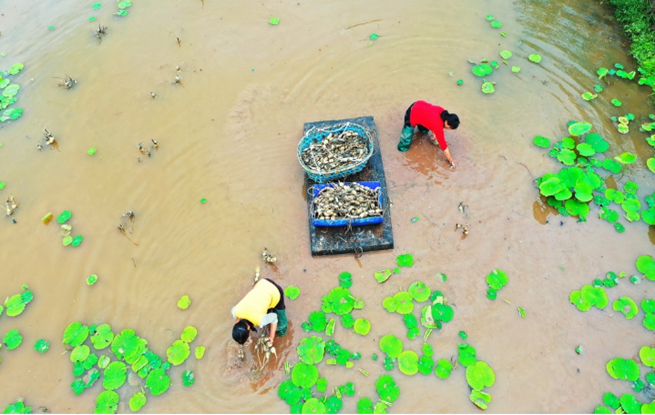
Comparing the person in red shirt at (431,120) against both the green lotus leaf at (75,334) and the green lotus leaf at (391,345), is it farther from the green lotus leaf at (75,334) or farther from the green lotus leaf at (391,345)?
the green lotus leaf at (75,334)

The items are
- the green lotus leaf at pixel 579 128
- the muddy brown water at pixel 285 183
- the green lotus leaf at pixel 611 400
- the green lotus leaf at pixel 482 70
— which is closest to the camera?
the green lotus leaf at pixel 611 400

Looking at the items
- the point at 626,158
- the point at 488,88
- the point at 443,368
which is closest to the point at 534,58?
the point at 488,88

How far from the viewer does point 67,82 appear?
322 inches

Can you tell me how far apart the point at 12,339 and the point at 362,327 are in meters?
4.72

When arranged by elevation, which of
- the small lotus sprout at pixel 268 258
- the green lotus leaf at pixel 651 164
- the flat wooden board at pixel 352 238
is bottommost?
the small lotus sprout at pixel 268 258

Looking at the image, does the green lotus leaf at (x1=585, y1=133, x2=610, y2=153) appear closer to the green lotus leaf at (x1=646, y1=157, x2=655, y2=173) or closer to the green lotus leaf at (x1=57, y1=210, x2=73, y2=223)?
the green lotus leaf at (x1=646, y1=157, x2=655, y2=173)

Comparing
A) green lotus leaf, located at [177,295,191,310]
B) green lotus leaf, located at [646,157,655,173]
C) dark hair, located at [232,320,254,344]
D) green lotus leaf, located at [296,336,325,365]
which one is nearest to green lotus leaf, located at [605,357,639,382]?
green lotus leaf, located at [646,157,655,173]

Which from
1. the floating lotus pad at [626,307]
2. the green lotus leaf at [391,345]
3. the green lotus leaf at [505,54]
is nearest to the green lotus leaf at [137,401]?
the green lotus leaf at [391,345]

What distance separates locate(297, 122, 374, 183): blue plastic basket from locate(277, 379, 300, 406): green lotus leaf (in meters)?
2.90

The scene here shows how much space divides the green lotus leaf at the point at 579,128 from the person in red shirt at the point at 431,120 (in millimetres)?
2036

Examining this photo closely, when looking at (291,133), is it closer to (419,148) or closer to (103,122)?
(419,148)

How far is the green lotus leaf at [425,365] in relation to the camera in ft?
16.9

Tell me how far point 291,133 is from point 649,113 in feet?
20.3

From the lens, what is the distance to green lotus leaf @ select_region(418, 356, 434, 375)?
5.14 m
